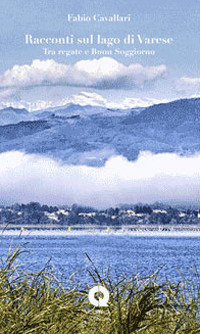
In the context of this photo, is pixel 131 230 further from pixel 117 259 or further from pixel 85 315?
pixel 85 315

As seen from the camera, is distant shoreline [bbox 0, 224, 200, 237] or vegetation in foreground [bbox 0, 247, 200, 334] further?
distant shoreline [bbox 0, 224, 200, 237]

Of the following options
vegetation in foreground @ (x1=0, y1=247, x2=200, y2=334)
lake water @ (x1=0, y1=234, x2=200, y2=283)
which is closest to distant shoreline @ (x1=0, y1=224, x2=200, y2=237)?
lake water @ (x1=0, y1=234, x2=200, y2=283)

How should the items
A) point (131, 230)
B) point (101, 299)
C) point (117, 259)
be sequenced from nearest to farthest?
point (101, 299)
point (117, 259)
point (131, 230)

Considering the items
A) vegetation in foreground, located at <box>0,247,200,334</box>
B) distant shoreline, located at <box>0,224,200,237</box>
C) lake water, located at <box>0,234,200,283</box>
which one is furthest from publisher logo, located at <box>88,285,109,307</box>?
distant shoreline, located at <box>0,224,200,237</box>

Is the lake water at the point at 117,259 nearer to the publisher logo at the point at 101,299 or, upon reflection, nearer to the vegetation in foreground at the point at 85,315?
the vegetation in foreground at the point at 85,315

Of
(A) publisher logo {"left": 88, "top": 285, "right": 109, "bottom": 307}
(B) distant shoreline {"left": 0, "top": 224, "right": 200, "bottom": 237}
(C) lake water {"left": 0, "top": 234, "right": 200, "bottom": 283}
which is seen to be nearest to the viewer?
(A) publisher logo {"left": 88, "top": 285, "right": 109, "bottom": 307}

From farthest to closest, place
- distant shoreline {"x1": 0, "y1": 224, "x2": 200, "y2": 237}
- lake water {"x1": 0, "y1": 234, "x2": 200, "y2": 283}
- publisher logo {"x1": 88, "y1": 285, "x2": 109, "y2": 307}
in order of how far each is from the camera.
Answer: distant shoreline {"x1": 0, "y1": 224, "x2": 200, "y2": 237} → lake water {"x1": 0, "y1": 234, "x2": 200, "y2": 283} → publisher logo {"x1": 88, "y1": 285, "x2": 109, "y2": 307}

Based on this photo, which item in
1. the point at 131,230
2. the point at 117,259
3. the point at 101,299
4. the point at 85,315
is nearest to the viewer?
the point at 101,299

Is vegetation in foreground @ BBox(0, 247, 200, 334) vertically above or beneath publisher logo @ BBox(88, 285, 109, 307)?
beneath

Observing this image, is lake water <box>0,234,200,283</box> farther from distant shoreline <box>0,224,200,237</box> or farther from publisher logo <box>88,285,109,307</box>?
distant shoreline <box>0,224,200,237</box>

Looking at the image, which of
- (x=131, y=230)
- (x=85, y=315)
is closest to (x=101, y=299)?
(x=85, y=315)

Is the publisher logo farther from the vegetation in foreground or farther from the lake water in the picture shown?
the lake water

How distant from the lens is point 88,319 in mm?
6293

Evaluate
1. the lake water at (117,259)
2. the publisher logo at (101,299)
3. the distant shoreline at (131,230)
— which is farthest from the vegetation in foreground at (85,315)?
the distant shoreline at (131,230)
